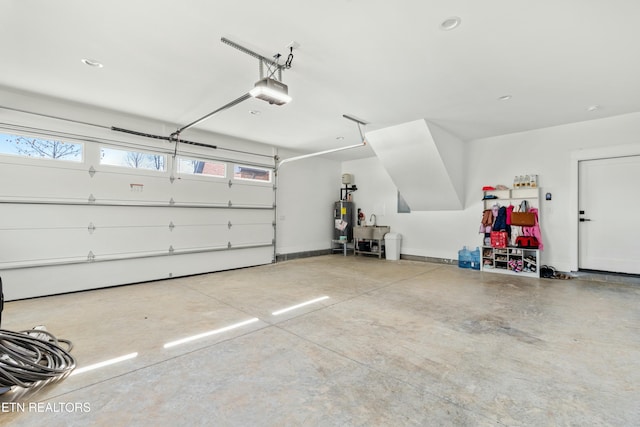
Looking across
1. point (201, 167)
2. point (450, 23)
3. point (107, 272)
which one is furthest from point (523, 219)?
point (107, 272)

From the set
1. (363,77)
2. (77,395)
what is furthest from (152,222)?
(363,77)

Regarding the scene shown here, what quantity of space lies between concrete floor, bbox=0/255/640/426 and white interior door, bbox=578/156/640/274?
2.57ft

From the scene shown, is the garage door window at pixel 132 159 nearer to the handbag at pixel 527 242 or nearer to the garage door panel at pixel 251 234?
the garage door panel at pixel 251 234

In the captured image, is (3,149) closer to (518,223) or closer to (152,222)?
(152,222)

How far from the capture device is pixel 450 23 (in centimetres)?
263

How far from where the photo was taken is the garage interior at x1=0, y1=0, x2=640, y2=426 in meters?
2.08

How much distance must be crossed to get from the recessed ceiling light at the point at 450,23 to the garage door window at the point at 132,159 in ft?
16.7

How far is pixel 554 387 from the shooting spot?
80.5 inches

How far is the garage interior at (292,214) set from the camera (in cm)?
208

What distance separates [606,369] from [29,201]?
A: 6898 millimetres

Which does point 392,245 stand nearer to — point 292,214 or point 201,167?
point 292,214

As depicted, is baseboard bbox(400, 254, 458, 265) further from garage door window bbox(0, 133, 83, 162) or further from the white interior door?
garage door window bbox(0, 133, 83, 162)

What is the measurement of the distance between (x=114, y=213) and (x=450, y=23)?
5.53m

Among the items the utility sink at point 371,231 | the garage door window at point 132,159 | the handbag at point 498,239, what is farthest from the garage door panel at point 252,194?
the handbag at point 498,239
